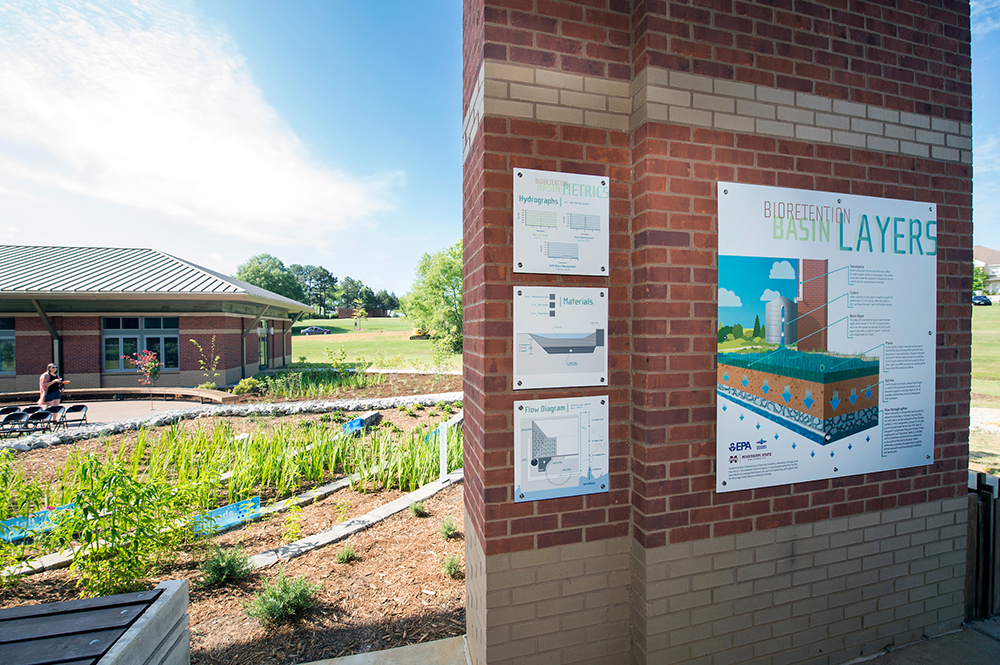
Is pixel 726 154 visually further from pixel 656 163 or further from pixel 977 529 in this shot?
pixel 977 529

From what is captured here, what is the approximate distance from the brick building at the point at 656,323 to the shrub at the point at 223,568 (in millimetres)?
2262

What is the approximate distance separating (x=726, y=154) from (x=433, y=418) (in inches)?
366

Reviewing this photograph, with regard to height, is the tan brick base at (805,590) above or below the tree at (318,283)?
below

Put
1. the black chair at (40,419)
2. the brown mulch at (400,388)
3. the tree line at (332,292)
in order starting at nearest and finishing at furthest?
the black chair at (40,419), the brown mulch at (400,388), the tree line at (332,292)

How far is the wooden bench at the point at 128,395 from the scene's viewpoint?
1477cm

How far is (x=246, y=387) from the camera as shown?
50.7 ft

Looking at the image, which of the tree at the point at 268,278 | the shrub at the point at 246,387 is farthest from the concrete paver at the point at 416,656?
the tree at the point at 268,278

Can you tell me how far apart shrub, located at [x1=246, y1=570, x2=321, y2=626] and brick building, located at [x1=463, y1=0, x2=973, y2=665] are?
4.58 feet

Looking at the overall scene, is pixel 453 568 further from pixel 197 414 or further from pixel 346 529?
pixel 197 414

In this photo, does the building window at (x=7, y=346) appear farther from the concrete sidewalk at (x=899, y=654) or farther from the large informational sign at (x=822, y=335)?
the large informational sign at (x=822, y=335)

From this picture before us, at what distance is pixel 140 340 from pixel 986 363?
37.3m

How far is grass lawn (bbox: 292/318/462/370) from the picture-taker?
2359 cm

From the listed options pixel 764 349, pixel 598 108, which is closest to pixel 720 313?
pixel 764 349

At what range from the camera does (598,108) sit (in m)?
2.18
